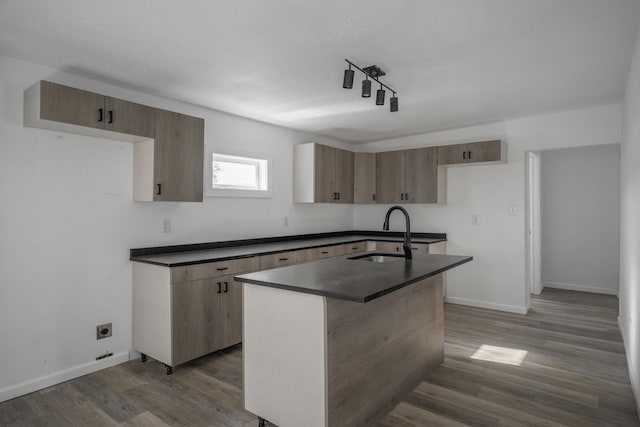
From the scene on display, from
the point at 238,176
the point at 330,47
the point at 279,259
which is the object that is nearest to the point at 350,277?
the point at 330,47

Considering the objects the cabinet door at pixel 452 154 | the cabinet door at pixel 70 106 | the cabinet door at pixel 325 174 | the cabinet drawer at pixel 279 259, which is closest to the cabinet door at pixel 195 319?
the cabinet drawer at pixel 279 259

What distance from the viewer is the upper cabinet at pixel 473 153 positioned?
442 centimetres

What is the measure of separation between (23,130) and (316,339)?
8.35 feet

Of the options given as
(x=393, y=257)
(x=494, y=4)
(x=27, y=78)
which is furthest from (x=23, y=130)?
(x=494, y=4)

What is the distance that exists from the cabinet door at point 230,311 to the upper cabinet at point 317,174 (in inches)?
69.7

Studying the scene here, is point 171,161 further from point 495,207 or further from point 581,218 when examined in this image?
point 581,218

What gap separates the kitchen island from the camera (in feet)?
6.21

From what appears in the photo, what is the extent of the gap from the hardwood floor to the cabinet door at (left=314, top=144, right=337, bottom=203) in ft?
7.33

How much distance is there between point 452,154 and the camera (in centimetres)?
476

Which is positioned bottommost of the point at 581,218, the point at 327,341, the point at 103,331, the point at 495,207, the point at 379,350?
the point at 103,331

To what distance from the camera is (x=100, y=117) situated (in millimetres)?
2725

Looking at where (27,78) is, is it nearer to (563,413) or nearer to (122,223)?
(122,223)

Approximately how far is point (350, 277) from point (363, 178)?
353 centimetres

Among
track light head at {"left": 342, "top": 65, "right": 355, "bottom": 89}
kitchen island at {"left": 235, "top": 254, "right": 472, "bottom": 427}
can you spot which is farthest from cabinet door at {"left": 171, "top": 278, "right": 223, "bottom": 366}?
track light head at {"left": 342, "top": 65, "right": 355, "bottom": 89}
